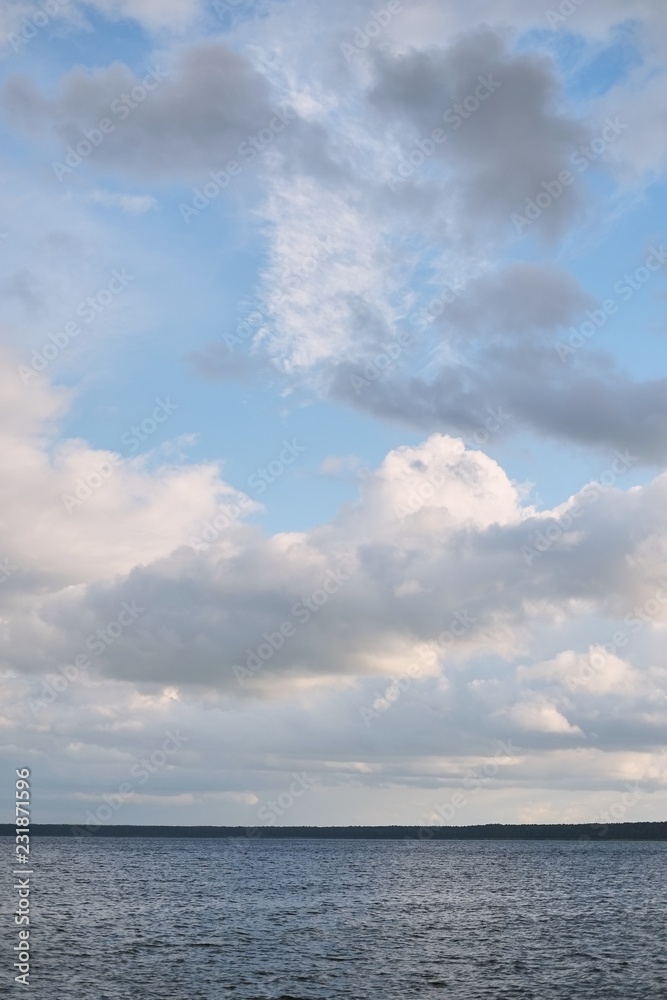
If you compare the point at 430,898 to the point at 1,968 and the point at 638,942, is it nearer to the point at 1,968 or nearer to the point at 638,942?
the point at 638,942

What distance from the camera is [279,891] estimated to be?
13875 cm

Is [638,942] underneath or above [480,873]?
above

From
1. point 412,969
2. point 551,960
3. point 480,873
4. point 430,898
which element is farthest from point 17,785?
point 480,873

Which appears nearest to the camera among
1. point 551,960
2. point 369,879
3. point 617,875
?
point 551,960

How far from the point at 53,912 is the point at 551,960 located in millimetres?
55748

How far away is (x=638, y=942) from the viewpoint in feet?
267

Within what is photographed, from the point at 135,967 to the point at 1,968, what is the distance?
8.75 metres

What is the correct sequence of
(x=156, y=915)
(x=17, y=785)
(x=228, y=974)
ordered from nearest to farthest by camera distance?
(x=17, y=785)
(x=228, y=974)
(x=156, y=915)

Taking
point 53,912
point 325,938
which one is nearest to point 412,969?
point 325,938

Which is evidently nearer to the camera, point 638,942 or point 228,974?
point 228,974

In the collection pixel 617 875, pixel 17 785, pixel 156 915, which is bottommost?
pixel 617 875

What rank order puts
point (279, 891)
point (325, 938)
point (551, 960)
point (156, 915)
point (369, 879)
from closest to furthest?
1. point (551, 960)
2. point (325, 938)
3. point (156, 915)
4. point (279, 891)
5. point (369, 879)

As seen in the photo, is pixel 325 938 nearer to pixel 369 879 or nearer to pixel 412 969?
pixel 412 969

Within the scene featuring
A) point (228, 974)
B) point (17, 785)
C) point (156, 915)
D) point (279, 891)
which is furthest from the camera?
point (279, 891)
